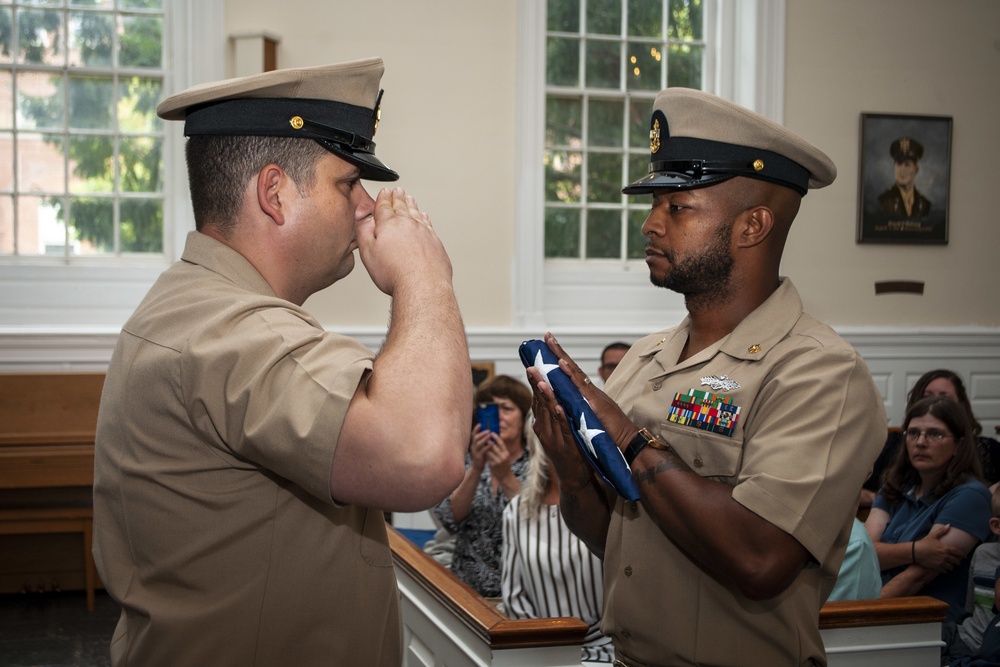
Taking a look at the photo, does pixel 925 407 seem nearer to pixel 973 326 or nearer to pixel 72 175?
pixel 973 326

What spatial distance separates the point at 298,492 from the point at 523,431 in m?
2.87

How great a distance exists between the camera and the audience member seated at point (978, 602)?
2.99 m

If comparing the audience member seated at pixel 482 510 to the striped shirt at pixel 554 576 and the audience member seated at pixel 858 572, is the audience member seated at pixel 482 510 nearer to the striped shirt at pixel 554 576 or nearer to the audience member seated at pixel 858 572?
the striped shirt at pixel 554 576

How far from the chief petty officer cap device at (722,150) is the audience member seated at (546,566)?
55.9 inches

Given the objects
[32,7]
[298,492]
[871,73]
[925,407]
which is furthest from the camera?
[871,73]

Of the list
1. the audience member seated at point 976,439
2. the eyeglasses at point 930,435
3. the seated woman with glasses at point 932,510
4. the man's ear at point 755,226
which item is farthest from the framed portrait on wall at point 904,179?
the man's ear at point 755,226

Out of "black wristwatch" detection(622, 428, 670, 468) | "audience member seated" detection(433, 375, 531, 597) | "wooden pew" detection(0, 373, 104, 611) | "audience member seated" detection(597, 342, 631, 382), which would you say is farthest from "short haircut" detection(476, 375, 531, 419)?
"black wristwatch" detection(622, 428, 670, 468)

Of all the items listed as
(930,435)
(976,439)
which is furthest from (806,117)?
(930,435)

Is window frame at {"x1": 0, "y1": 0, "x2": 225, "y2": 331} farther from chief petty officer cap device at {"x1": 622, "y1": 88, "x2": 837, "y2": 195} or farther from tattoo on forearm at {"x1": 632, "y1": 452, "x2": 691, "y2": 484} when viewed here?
tattoo on forearm at {"x1": 632, "y1": 452, "x2": 691, "y2": 484}

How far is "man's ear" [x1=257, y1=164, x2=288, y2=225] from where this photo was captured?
1291mm

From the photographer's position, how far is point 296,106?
4.29 ft

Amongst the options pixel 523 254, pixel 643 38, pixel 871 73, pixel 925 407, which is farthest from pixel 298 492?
pixel 871 73

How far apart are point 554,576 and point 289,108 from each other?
2.03 metres

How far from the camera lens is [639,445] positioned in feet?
5.37
